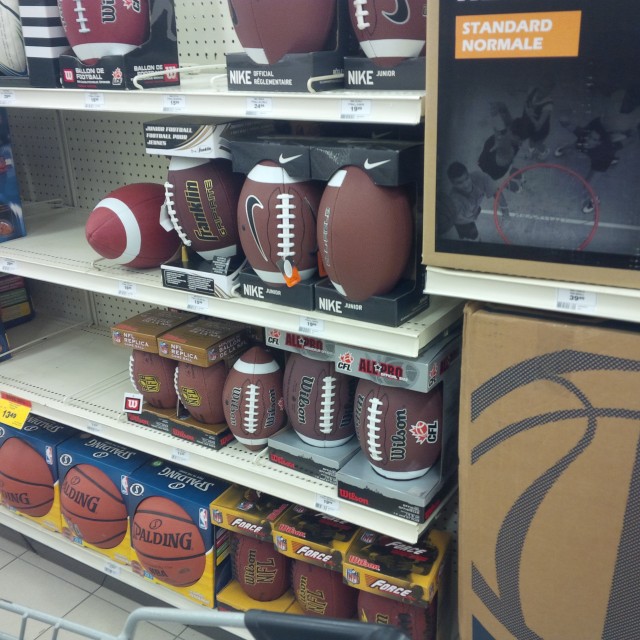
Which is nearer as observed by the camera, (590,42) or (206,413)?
(590,42)

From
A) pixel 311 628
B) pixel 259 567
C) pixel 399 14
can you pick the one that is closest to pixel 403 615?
pixel 259 567

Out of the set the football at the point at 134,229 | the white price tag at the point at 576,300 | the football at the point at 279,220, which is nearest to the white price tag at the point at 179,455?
the football at the point at 134,229

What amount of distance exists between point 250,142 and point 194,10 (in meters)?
0.84

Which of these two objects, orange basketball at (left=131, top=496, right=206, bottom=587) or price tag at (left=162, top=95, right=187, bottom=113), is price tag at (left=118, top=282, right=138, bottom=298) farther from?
orange basketball at (left=131, top=496, right=206, bottom=587)

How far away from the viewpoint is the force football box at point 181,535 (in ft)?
6.38

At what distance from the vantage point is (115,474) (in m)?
2.11

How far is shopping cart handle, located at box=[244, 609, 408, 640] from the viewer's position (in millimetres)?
914

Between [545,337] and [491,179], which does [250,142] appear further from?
[545,337]

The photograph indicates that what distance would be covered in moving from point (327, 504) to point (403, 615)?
13.8 inches

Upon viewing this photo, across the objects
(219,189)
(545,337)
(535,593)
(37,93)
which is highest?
(37,93)

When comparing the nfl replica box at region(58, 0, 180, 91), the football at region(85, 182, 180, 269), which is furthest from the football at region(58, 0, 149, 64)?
the football at region(85, 182, 180, 269)

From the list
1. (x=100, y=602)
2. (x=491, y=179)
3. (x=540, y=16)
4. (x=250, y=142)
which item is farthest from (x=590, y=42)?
(x=100, y=602)

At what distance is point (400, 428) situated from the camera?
1.47 metres

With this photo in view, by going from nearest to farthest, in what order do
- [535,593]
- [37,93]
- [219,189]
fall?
[535,593] < [219,189] < [37,93]
